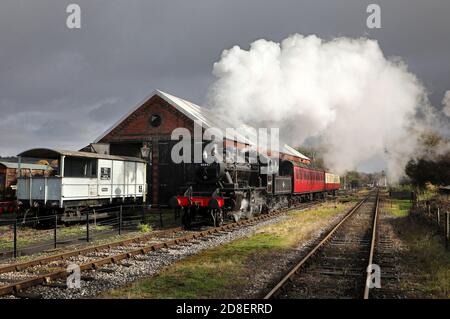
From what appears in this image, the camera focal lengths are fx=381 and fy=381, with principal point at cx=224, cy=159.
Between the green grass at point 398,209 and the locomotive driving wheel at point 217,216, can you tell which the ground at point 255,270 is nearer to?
the locomotive driving wheel at point 217,216

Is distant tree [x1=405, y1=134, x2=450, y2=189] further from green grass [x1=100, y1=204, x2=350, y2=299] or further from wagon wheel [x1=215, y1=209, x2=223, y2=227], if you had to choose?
green grass [x1=100, y1=204, x2=350, y2=299]

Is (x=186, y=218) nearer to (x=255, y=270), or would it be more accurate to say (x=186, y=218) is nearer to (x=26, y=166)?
(x=255, y=270)

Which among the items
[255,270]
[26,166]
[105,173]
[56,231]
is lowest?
[255,270]

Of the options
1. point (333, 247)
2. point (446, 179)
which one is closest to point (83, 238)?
point (333, 247)

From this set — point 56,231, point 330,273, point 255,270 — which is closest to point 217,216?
point 56,231

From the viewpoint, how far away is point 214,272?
8180mm

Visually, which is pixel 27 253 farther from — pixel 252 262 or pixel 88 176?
pixel 88 176

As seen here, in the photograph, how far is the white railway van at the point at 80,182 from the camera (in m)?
16.6

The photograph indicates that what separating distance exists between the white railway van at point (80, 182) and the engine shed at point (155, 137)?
3.82 metres

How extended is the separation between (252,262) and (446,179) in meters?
22.9

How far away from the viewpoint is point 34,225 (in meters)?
17.2

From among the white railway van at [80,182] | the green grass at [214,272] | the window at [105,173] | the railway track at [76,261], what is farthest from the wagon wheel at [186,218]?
the window at [105,173]

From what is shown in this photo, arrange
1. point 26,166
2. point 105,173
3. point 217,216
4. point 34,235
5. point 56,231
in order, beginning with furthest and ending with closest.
Result: point 26,166
point 105,173
point 217,216
point 34,235
point 56,231

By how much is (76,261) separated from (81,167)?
10.0 m
